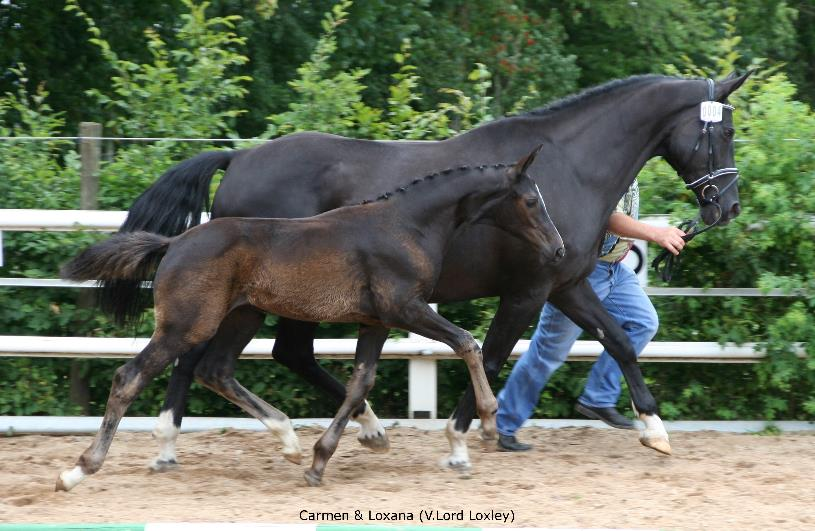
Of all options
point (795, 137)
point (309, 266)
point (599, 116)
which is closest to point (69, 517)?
point (309, 266)

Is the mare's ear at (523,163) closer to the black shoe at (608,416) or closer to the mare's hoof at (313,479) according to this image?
the mare's hoof at (313,479)

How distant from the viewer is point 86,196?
21.1ft

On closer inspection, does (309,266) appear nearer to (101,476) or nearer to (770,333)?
(101,476)

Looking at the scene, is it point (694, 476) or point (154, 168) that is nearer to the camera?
point (694, 476)

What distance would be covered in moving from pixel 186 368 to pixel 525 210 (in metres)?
1.87

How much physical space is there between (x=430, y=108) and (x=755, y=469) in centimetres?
820

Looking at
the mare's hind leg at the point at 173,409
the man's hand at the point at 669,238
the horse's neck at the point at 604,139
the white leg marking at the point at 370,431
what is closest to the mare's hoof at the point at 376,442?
the white leg marking at the point at 370,431

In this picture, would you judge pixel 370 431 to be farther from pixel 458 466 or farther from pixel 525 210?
pixel 525 210

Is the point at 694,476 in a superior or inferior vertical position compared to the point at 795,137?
inferior

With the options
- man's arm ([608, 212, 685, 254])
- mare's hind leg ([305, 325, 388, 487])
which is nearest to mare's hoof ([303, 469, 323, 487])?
mare's hind leg ([305, 325, 388, 487])

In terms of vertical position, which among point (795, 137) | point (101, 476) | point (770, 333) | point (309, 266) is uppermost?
point (795, 137)

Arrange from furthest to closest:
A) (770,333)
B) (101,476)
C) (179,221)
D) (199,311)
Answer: (770,333) < (179,221) < (101,476) < (199,311)

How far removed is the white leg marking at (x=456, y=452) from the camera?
5359 mm

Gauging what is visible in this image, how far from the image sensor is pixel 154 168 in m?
6.68
